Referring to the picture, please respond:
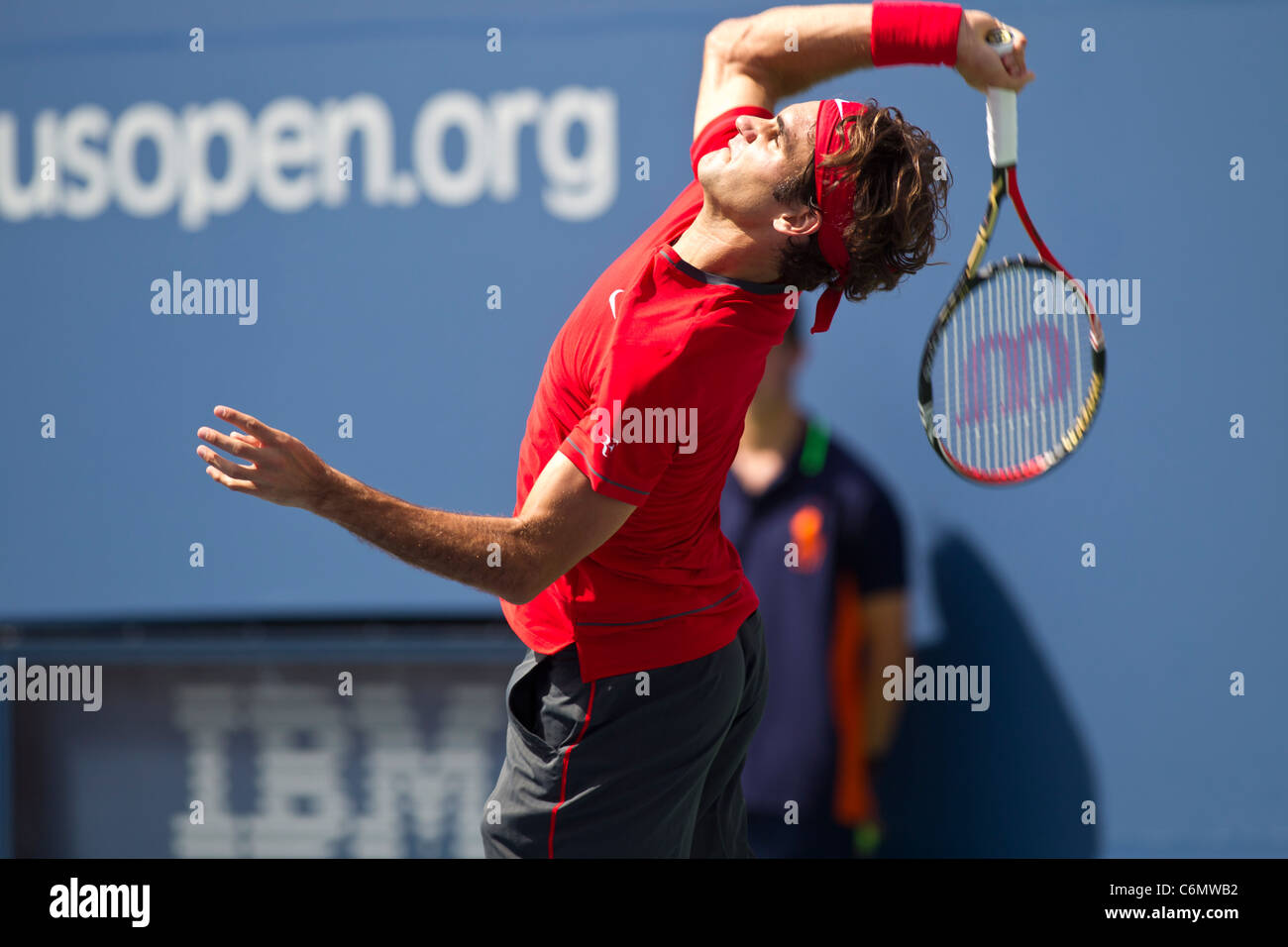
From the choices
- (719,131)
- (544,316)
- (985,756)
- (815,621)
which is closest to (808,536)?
(815,621)

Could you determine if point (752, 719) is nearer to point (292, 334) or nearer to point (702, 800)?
point (702, 800)

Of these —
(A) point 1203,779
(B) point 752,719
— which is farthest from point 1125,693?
(B) point 752,719

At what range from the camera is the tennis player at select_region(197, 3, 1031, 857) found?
5.20 ft

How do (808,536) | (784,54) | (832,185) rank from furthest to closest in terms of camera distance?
1. (808,536)
2. (784,54)
3. (832,185)

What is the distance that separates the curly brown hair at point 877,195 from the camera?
1.67m

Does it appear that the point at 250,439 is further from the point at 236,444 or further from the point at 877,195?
the point at 877,195

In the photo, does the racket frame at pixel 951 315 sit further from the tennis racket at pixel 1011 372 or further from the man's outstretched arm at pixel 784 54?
the man's outstretched arm at pixel 784 54

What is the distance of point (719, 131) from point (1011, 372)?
95cm

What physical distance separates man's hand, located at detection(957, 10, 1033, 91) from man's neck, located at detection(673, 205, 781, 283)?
0.46 m

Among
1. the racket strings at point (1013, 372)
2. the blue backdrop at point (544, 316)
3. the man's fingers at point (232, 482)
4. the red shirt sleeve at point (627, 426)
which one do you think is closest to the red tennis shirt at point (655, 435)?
the red shirt sleeve at point (627, 426)

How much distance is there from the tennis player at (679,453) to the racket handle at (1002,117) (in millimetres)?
19

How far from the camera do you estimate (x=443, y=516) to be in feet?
5.07

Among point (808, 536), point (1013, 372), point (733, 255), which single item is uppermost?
point (733, 255)

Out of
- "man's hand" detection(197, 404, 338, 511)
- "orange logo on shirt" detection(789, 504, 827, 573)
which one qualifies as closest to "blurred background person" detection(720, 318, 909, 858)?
"orange logo on shirt" detection(789, 504, 827, 573)
